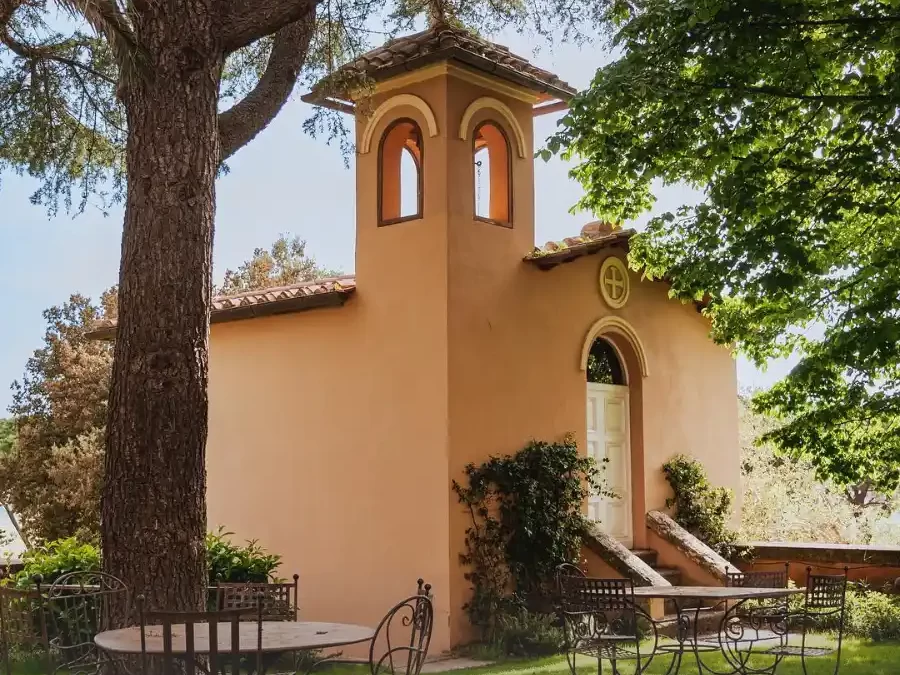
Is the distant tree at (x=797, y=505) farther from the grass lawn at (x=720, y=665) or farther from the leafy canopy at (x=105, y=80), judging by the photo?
the leafy canopy at (x=105, y=80)

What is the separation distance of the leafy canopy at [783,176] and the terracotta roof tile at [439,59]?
7.36ft

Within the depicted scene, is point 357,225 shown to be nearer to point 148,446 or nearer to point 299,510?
point 299,510

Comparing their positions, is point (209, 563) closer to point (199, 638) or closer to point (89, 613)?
point (89, 613)

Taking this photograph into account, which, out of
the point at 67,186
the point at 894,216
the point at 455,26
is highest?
the point at 455,26

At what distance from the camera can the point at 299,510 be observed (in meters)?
12.5

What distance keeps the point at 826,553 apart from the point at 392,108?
743 cm

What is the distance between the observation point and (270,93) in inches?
402

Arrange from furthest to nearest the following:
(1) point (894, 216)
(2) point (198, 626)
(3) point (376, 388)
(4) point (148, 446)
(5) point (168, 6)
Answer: (3) point (376, 388) < (1) point (894, 216) < (5) point (168, 6) < (4) point (148, 446) < (2) point (198, 626)

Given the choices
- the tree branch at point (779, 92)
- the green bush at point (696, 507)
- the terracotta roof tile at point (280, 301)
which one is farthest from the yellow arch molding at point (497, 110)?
the green bush at point (696, 507)

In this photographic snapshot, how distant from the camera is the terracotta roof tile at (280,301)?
1226cm

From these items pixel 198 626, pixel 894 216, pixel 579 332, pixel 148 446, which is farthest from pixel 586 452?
pixel 198 626

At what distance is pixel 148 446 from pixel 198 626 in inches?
73.2

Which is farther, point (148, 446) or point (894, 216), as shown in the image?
point (894, 216)

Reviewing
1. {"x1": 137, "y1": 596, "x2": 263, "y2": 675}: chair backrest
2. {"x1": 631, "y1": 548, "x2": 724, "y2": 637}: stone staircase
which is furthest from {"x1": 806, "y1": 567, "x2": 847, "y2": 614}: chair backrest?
{"x1": 137, "y1": 596, "x2": 263, "y2": 675}: chair backrest
